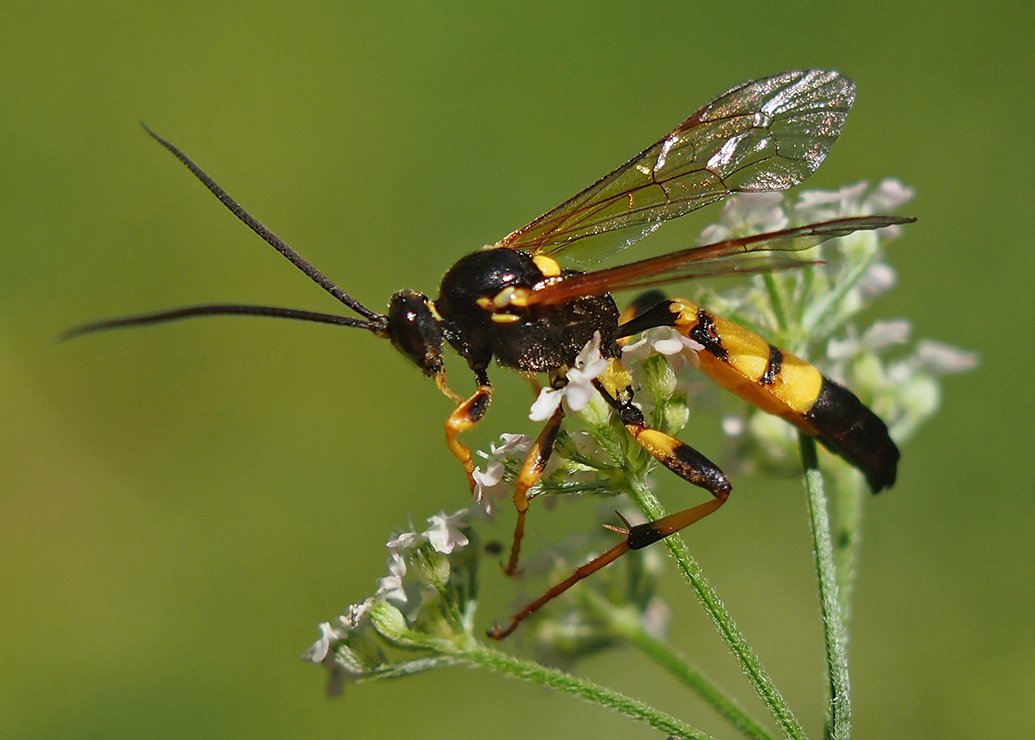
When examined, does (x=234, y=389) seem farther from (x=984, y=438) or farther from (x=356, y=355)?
(x=984, y=438)

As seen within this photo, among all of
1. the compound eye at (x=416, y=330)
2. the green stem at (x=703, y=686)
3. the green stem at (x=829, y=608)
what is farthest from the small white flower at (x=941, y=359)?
the compound eye at (x=416, y=330)

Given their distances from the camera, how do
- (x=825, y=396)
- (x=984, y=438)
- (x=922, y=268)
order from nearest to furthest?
(x=825, y=396), (x=984, y=438), (x=922, y=268)

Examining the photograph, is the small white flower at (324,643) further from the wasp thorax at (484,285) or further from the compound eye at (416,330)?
the wasp thorax at (484,285)

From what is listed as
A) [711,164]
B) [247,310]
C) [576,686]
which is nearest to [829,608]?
[576,686]

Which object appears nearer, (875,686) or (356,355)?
(875,686)

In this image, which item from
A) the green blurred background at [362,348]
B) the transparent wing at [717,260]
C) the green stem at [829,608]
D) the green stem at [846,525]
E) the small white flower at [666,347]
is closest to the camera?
the transparent wing at [717,260]

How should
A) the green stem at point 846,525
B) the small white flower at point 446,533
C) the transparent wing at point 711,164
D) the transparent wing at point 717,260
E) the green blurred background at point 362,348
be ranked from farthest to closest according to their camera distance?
the green blurred background at point 362,348 < the green stem at point 846,525 < the transparent wing at point 711,164 < the small white flower at point 446,533 < the transparent wing at point 717,260

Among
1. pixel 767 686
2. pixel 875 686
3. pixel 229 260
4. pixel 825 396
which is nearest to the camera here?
pixel 767 686

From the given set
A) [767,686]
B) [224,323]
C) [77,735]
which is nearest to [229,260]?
[224,323]
